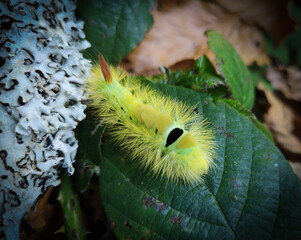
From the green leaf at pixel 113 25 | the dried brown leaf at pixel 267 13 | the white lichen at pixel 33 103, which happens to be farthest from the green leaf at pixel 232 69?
the white lichen at pixel 33 103

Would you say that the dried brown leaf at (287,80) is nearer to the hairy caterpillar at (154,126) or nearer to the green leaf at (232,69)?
the green leaf at (232,69)

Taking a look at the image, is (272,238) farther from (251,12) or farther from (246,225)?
(251,12)

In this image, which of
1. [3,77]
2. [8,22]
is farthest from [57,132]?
[8,22]

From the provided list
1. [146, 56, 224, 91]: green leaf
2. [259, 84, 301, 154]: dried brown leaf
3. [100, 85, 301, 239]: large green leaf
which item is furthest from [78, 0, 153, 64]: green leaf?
[259, 84, 301, 154]: dried brown leaf

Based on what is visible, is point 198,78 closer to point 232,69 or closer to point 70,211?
point 232,69

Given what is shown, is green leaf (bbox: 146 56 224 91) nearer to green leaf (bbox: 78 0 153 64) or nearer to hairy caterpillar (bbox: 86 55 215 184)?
hairy caterpillar (bbox: 86 55 215 184)
